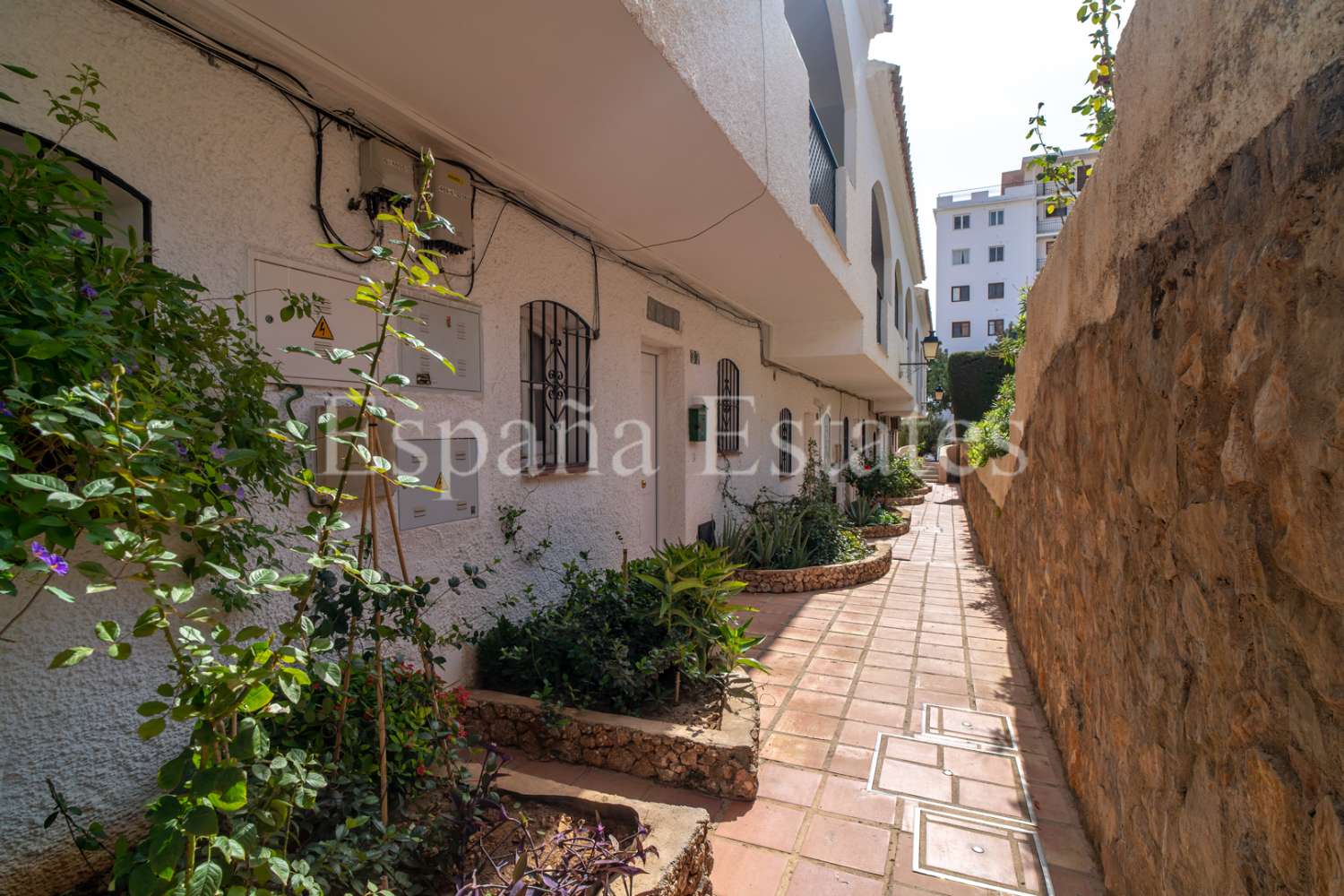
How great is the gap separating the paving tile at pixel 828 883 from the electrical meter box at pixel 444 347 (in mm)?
2529

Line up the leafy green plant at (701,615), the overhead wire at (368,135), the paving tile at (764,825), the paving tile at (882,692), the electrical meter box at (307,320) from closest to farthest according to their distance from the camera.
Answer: the overhead wire at (368,135) → the electrical meter box at (307,320) → the paving tile at (764,825) → the leafy green plant at (701,615) → the paving tile at (882,692)

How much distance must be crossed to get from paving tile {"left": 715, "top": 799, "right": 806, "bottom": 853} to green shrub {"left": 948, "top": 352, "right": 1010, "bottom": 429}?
21.2m

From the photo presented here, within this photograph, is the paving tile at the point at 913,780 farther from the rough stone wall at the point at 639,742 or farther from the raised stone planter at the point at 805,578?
the raised stone planter at the point at 805,578

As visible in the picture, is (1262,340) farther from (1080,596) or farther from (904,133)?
(904,133)

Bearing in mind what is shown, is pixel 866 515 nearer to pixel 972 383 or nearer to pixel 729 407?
pixel 729 407

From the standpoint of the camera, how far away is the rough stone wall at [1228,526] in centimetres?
98

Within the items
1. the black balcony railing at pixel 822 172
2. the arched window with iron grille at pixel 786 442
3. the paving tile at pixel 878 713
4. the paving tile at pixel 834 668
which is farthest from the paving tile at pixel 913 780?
the arched window with iron grille at pixel 786 442

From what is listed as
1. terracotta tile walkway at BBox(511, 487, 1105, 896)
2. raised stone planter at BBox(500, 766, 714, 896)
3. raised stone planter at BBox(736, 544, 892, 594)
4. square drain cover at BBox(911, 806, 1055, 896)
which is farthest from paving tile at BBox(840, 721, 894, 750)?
raised stone planter at BBox(736, 544, 892, 594)

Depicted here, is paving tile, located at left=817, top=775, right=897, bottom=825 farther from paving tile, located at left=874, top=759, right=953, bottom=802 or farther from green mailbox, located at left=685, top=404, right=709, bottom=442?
green mailbox, located at left=685, top=404, right=709, bottom=442

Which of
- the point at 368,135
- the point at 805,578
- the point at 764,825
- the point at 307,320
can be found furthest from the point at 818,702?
the point at 368,135

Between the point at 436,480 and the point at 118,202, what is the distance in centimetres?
156

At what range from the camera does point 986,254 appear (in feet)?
135

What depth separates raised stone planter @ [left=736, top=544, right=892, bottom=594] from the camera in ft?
21.1

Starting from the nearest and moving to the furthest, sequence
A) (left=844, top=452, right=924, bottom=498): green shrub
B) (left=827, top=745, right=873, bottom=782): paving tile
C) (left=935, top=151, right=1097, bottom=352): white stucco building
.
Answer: (left=827, top=745, right=873, bottom=782): paving tile → (left=844, top=452, right=924, bottom=498): green shrub → (left=935, top=151, right=1097, bottom=352): white stucco building
